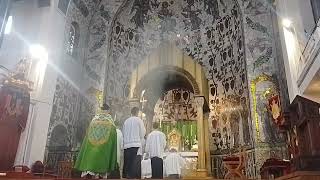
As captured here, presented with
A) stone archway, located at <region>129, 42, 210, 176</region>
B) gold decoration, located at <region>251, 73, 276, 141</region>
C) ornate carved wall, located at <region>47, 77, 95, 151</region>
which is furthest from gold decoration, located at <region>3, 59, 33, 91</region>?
gold decoration, located at <region>251, 73, 276, 141</region>

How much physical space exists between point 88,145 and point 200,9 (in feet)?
33.2

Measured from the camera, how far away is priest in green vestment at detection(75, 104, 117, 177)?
669 cm

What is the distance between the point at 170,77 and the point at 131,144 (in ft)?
25.5

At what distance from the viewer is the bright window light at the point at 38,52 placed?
34.5 feet

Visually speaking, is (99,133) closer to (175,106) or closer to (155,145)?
(155,145)

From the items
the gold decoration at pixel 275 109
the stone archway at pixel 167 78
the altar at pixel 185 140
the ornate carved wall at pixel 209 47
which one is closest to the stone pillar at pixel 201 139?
the stone archway at pixel 167 78

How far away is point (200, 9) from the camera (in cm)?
1499

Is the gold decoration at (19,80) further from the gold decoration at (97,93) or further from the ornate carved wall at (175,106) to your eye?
the ornate carved wall at (175,106)

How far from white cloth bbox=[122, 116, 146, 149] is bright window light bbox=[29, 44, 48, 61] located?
4969 millimetres

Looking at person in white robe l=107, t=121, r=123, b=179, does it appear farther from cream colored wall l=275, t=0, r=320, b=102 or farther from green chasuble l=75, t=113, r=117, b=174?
cream colored wall l=275, t=0, r=320, b=102

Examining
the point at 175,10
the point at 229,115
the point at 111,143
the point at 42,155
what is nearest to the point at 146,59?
the point at 175,10

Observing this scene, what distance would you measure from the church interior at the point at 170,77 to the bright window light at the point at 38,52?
33 millimetres

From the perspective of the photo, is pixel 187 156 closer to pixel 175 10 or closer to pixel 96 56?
pixel 96 56

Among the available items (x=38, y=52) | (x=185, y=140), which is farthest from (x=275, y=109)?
(x=38, y=52)
